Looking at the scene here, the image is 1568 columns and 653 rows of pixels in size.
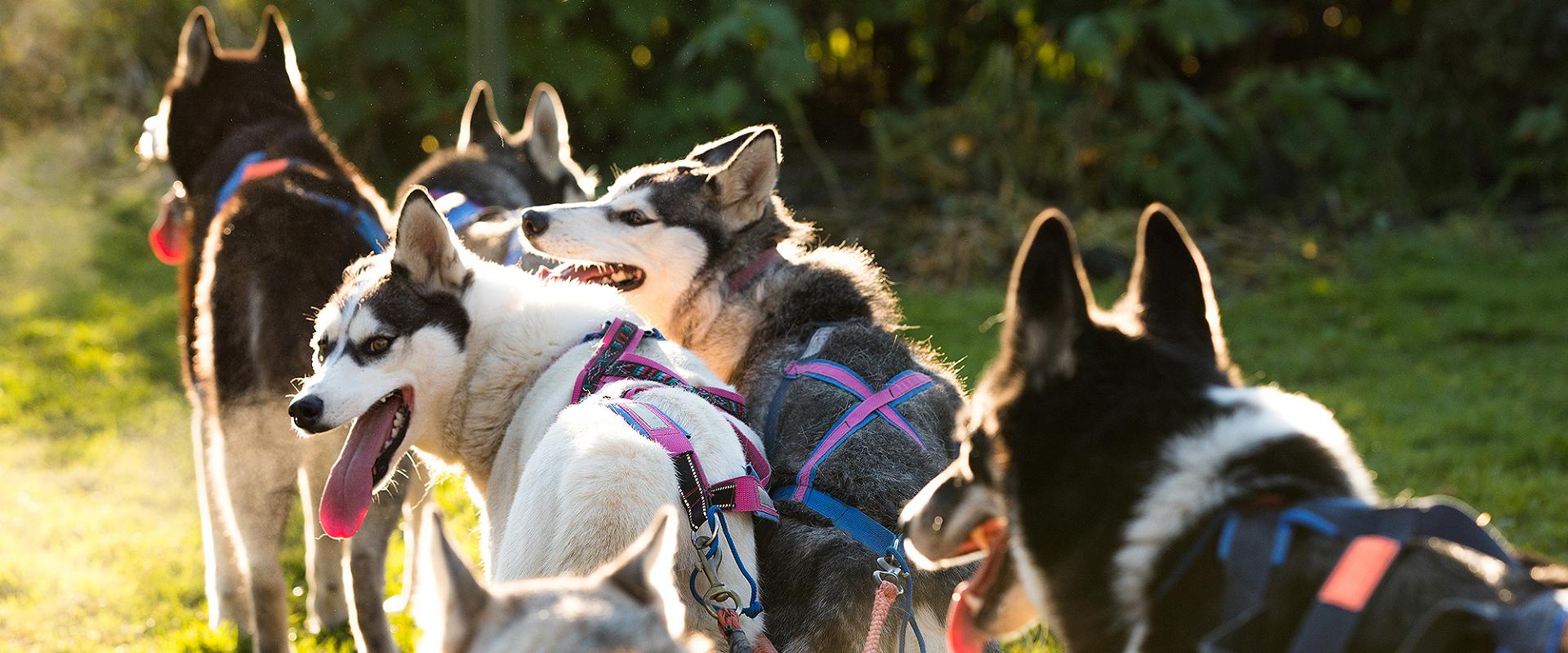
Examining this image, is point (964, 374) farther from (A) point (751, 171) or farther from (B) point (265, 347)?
(B) point (265, 347)

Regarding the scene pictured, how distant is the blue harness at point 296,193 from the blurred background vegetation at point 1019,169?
2.05 m

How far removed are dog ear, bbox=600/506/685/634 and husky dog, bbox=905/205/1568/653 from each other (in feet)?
1.76

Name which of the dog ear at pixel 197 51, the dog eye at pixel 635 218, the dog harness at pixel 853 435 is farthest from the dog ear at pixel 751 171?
the dog ear at pixel 197 51

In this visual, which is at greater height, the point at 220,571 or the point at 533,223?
the point at 533,223

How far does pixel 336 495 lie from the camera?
125 inches

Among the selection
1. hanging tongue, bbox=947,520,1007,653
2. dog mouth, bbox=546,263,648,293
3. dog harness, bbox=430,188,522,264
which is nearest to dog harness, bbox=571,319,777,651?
hanging tongue, bbox=947,520,1007,653

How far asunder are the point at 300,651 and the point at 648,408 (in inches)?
93.1

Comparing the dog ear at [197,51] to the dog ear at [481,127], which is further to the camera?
the dog ear at [481,127]

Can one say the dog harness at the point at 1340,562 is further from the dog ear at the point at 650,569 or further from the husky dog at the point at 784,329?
the husky dog at the point at 784,329

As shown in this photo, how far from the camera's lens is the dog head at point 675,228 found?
4.15 metres

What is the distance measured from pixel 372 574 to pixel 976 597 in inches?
94.6

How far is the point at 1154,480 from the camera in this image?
1898 millimetres

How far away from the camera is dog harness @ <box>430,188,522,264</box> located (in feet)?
15.3

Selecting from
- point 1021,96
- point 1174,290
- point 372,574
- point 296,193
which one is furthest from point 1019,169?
point 1174,290
